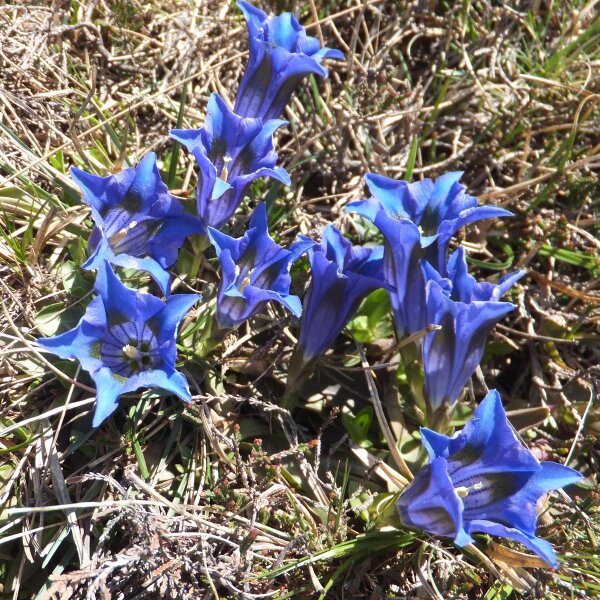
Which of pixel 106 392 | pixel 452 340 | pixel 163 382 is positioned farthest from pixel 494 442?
pixel 106 392

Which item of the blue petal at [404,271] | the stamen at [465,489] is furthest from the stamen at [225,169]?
the stamen at [465,489]

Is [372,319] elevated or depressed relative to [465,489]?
depressed

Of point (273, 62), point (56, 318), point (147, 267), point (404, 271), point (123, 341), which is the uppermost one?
point (273, 62)

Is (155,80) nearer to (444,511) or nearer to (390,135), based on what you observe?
(390,135)

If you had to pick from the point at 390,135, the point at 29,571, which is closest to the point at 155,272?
the point at 29,571

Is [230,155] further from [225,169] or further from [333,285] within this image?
[333,285]

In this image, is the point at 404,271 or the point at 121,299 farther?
the point at 404,271

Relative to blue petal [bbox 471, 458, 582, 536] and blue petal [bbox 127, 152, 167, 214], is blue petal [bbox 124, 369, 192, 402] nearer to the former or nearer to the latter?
blue petal [bbox 127, 152, 167, 214]
